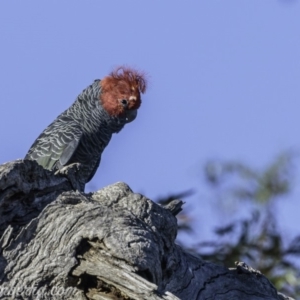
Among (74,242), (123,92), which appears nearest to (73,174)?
(74,242)

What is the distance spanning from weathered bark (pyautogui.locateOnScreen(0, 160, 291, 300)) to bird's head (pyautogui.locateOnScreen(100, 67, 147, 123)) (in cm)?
415

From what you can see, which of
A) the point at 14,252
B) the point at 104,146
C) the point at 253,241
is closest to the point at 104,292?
the point at 14,252

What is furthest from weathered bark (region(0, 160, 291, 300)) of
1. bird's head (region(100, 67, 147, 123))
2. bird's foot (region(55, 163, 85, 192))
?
bird's head (region(100, 67, 147, 123))

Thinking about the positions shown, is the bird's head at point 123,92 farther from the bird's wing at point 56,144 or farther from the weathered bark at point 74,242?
the weathered bark at point 74,242

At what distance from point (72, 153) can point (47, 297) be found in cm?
405

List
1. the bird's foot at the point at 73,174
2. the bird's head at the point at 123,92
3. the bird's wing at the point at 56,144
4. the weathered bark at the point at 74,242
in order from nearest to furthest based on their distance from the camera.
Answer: the weathered bark at the point at 74,242
the bird's foot at the point at 73,174
the bird's wing at the point at 56,144
the bird's head at the point at 123,92

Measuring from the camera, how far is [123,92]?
29.0 feet

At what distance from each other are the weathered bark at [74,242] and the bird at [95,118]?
3.63m

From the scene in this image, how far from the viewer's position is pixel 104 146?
8.84 m

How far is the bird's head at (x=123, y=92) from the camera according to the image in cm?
883

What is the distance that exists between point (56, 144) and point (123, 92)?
103 centimetres

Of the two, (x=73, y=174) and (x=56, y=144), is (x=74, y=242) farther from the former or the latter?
(x=56, y=144)

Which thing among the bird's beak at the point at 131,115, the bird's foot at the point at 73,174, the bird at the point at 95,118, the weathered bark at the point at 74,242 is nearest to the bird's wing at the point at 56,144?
the bird at the point at 95,118

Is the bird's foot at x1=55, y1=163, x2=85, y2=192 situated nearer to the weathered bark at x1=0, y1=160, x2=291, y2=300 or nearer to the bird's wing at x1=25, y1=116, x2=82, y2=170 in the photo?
the weathered bark at x1=0, y1=160, x2=291, y2=300
